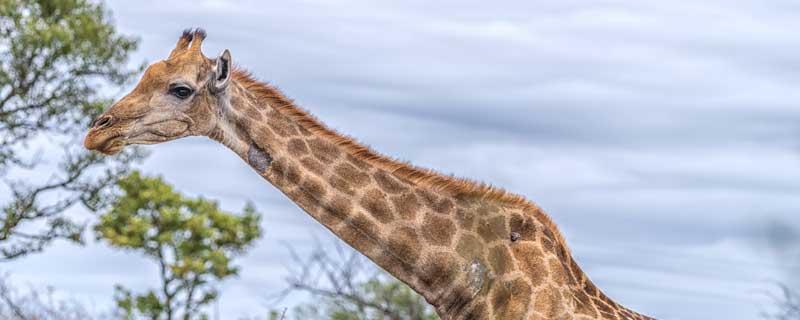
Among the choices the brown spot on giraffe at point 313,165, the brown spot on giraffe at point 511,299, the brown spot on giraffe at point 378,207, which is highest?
the brown spot on giraffe at point 313,165

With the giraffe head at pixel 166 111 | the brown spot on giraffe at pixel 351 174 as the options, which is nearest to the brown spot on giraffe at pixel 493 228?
the brown spot on giraffe at pixel 351 174

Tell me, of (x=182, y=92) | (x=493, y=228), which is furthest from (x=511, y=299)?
(x=182, y=92)

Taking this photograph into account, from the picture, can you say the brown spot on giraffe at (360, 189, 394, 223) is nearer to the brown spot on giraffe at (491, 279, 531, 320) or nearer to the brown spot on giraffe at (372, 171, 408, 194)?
the brown spot on giraffe at (372, 171, 408, 194)

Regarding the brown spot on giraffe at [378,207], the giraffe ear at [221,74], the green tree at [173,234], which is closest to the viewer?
the brown spot on giraffe at [378,207]

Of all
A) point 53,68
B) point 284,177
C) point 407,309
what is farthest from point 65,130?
point 284,177

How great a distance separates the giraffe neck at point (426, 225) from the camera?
9.73 metres

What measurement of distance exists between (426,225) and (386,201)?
377 mm

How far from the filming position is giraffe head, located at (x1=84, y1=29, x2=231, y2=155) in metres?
10.2

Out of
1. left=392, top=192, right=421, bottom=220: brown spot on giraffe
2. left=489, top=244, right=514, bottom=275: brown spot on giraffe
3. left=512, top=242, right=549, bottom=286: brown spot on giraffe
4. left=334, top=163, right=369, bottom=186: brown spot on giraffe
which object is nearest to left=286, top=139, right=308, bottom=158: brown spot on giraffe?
left=334, top=163, right=369, bottom=186: brown spot on giraffe

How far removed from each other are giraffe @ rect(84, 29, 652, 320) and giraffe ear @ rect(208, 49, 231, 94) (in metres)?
0.01

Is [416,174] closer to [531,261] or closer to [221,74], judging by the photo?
[531,261]

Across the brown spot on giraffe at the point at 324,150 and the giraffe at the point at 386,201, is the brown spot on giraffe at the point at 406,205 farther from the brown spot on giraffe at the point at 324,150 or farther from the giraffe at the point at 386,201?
the brown spot on giraffe at the point at 324,150

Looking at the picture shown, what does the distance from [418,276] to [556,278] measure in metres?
1.10

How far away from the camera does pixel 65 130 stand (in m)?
32.3
